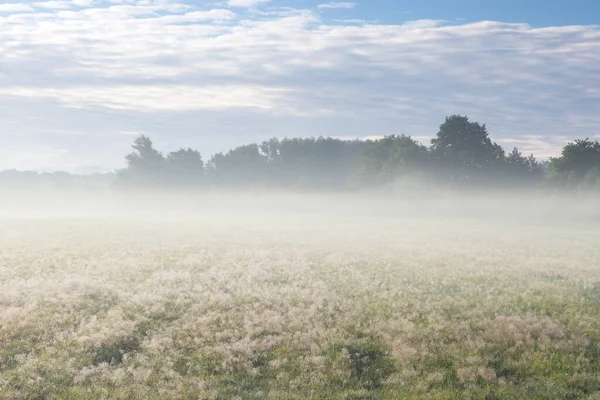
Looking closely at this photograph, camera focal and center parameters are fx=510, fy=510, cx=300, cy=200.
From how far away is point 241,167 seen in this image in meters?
128

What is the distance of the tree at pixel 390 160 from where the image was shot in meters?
98.7

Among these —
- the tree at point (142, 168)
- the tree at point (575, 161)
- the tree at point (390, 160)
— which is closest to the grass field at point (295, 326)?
the tree at point (575, 161)

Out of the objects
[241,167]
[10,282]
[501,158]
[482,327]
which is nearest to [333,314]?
[482,327]

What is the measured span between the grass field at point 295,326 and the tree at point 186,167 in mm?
86092

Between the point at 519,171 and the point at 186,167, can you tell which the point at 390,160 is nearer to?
the point at 519,171

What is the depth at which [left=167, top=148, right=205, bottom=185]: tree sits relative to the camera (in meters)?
121

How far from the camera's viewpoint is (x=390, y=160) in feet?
338

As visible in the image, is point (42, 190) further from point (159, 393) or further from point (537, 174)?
point (159, 393)

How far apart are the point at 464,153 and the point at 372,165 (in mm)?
18322

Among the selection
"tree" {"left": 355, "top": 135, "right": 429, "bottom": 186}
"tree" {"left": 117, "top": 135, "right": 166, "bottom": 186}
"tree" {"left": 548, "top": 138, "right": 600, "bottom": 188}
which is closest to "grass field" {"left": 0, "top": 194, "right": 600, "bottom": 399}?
"tree" {"left": 548, "top": 138, "right": 600, "bottom": 188}

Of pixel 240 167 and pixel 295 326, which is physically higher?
pixel 240 167

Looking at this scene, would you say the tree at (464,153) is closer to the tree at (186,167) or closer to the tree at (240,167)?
the tree at (240,167)

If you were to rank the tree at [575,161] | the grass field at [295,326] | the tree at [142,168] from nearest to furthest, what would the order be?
the grass field at [295,326]
the tree at [575,161]
the tree at [142,168]

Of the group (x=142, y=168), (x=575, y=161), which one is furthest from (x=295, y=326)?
(x=142, y=168)
